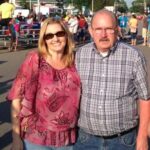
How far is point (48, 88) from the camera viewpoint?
346 cm

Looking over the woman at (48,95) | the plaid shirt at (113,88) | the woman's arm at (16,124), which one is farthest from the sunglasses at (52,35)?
the woman's arm at (16,124)

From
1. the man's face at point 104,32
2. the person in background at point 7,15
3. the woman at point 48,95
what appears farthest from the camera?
the person in background at point 7,15

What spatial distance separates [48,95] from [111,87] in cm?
44

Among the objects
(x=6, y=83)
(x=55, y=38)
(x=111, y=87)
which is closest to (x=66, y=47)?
(x=55, y=38)

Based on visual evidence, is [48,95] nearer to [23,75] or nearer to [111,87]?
[23,75]

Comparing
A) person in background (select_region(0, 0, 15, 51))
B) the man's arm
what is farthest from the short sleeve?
person in background (select_region(0, 0, 15, 51))

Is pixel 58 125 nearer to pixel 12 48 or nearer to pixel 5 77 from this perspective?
pixel 5 77

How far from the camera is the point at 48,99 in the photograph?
11.4 feet

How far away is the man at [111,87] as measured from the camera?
3.39 metres

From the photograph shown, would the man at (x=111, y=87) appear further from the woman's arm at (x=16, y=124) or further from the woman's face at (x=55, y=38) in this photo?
the woman's arm at (x=16, y=124)

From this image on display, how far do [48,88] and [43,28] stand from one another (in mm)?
436

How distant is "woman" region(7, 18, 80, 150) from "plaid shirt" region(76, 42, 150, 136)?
0.39 ft

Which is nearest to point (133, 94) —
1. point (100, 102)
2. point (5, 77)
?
point (100, 102)

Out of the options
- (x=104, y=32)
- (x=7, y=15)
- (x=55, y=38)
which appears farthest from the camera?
(x=7, y=15)
